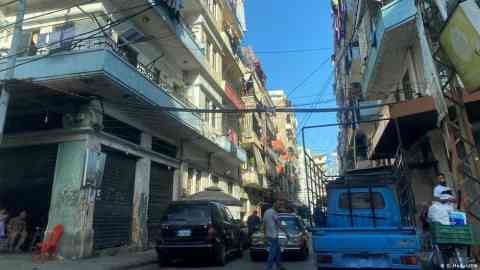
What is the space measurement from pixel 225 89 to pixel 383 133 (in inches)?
518

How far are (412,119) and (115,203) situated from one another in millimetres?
10762

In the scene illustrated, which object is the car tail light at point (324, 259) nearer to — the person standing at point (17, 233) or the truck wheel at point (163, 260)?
the truck wheel at point (163, 260)

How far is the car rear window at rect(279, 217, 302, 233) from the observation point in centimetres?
1177

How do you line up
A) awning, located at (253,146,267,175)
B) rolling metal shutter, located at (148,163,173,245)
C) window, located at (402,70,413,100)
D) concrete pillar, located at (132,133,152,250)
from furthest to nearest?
awning, located at (253,146,267,175) < rolling metal shutter, located at (148,163,173,245) < concrete pillar, located at (132,133,152,250) < window, located at (402,70,413,100)

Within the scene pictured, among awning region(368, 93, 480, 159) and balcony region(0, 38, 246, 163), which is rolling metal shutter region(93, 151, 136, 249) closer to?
balcony region(0, 38, 246, 163)

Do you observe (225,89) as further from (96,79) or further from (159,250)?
(159,250)

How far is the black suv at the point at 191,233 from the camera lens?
9445 millimetres

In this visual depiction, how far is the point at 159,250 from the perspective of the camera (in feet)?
31.4

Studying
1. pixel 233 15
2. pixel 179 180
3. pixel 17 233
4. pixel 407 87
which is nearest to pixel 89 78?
pixel 17 233

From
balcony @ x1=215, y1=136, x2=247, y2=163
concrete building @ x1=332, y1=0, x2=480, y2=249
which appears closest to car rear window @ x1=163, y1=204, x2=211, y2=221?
concrete building @ x1=332, y1=0, x2=480, y2=249

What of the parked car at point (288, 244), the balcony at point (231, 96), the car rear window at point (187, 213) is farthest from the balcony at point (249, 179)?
the car rear window at point (187, 213)

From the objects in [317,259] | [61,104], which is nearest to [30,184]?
[61,104]

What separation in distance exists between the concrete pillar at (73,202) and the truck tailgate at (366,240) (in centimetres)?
759

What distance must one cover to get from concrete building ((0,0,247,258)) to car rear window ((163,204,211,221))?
3.04 meters
